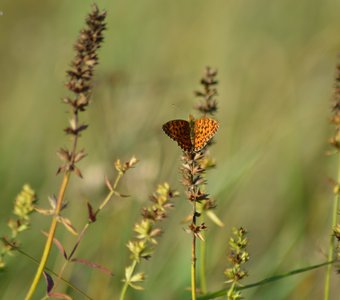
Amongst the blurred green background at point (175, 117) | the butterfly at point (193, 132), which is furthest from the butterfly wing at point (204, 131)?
the blurred green background at point (175, 117)

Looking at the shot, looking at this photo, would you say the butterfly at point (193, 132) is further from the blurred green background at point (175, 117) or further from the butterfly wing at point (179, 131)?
the blurred green background at point (175, 117)

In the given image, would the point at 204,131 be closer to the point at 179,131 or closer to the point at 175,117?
the point at 179,131

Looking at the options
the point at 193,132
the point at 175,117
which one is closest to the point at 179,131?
the point at 193,132

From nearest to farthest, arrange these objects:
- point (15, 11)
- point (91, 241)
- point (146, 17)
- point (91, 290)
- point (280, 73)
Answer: point (91, 290)
point (91, 241)
point (280, 73)
point (146, 17)
point (15, 11)

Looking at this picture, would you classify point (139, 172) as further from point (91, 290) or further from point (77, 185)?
point (91, 290)

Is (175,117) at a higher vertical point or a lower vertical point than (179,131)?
higher

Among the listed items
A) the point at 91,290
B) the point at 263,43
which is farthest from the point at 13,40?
the point at 91,290
